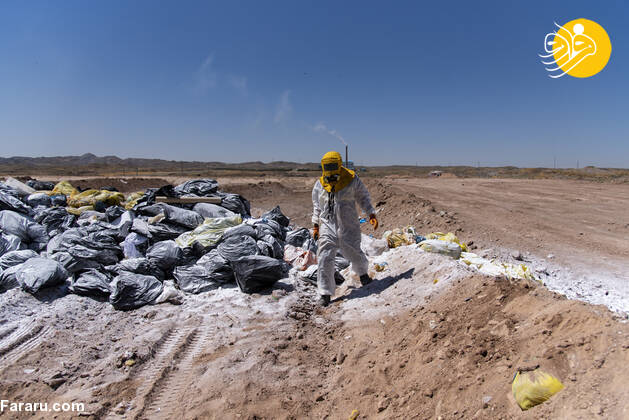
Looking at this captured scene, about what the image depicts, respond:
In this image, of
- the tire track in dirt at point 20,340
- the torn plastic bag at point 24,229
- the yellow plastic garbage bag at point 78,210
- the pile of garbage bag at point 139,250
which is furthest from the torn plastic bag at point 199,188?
the tire track in dirt at point 20,340

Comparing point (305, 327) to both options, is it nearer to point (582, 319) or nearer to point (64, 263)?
point (582, 319)

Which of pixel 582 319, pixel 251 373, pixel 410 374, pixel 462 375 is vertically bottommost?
pixel 251 373

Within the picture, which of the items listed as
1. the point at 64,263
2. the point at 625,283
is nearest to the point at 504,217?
the point at 625,283

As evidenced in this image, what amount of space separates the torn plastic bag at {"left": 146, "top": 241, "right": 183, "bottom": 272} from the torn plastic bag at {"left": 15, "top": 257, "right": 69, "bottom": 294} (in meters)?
0.95

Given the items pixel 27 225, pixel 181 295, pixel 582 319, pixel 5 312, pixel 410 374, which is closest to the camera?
pixel 582 319

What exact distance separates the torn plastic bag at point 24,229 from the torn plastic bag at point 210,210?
2.18 m

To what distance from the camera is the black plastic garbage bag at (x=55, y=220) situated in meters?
5.72

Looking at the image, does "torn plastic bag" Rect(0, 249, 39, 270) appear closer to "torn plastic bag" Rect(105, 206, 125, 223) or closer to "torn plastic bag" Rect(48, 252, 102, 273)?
"torn plastic bag" Rect(48, 252, 102, 273)

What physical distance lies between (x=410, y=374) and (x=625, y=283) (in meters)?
3.18

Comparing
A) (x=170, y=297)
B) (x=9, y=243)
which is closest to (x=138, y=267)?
(x=170, y=297)

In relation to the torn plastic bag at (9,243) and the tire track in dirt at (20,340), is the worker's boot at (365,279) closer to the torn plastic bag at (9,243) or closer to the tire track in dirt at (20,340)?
the tire track in dirt at (20,340)

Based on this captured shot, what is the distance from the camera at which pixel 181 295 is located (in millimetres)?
4250

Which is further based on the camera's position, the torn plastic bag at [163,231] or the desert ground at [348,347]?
the torn plastic bag at [163,231]

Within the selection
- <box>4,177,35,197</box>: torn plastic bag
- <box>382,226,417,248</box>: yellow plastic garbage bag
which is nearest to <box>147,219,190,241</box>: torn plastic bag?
<box>382,226,417,248</box>: yellow plastic garbage bag
